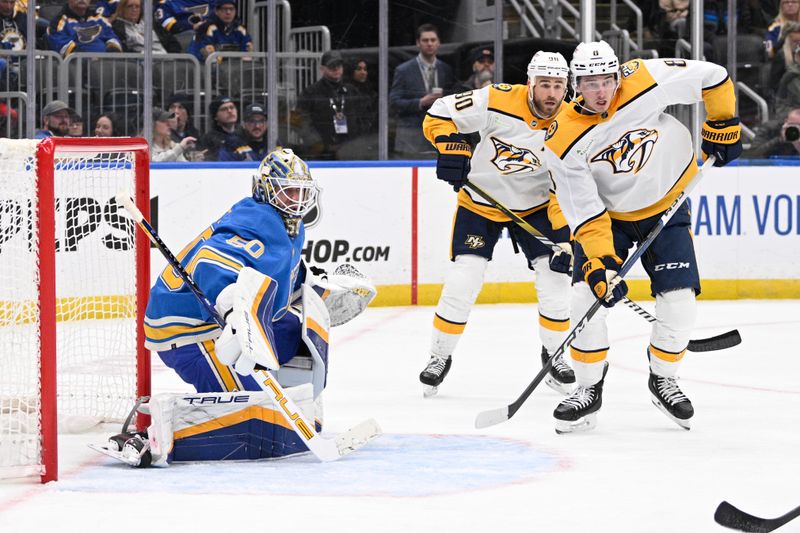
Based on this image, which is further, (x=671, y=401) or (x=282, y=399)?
(x=671, y=401)

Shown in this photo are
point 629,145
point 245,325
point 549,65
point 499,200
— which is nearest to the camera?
point 245,325

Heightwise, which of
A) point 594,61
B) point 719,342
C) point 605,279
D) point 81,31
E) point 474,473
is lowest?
point 474,473

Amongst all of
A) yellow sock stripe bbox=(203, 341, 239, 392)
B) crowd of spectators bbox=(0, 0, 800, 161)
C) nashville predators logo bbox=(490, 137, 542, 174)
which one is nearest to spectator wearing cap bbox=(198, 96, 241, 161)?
crowd of spectators bbox=(0, 0, 800, 161)

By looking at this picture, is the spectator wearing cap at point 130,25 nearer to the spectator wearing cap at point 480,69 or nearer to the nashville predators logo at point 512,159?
the spectator wearing cap at point 480,69

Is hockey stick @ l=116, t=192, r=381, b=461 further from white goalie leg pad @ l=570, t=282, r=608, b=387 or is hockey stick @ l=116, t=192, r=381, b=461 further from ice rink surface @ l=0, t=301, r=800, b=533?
white goalie leg pad @ l=570, t=282, r=608, b=387

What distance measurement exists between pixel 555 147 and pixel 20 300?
1460mm

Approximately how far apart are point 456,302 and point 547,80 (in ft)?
2.59

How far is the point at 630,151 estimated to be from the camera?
12.2 ft

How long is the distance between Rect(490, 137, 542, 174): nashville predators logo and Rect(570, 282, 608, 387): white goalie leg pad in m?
0.76

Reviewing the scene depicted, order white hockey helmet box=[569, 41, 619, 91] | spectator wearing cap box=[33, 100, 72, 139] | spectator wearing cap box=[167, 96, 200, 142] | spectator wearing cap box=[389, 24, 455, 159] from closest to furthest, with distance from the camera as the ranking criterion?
1. white hockey helmet box=[569, 41, 619, 91]
2. spectator wearing cap box=[33, 100, 72, 139]
3. spectator wearing cap box=[167, 96, 200, 142]
4. spectator wearing cap box=[389, 24, 455, 159]

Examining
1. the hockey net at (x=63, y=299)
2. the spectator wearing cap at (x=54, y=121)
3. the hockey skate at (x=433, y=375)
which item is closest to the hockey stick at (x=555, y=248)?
the hockey skate at (x=433, y=375)

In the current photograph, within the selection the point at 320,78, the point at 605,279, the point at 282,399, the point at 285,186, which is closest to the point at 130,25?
the point at 320,78

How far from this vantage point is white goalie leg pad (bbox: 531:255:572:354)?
455 centimetres

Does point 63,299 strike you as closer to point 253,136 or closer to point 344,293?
point 344,293
